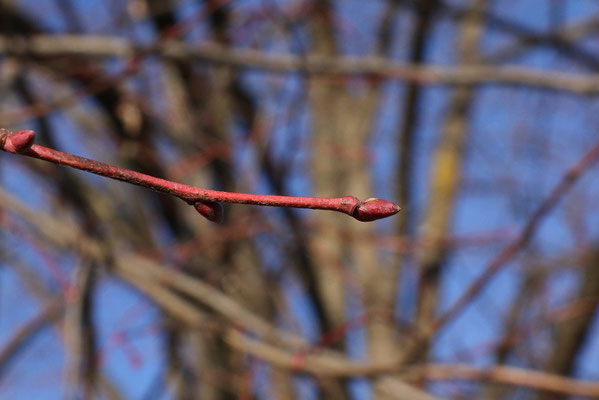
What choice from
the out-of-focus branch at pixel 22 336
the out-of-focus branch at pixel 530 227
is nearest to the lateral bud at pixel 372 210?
the out-of-focus branch at pixel 530 227

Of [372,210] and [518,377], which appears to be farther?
[518,377]

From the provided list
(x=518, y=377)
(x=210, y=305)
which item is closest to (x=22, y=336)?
(x=210, y=305)

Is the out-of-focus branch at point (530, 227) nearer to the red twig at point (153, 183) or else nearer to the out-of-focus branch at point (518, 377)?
the out-of-focus branch at point (518, 377)

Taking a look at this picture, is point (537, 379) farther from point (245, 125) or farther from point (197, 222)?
point (245, 125)

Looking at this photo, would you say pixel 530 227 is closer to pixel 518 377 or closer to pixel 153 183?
pixel 518 377

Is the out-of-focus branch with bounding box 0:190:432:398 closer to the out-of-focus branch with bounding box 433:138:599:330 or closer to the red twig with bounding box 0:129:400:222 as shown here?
the out-of-focus branch with bounding box 433:138:599:330

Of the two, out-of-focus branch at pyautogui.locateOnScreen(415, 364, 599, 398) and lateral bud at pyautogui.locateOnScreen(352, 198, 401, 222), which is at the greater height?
out-of-focus branch at pyautogui.locateOnScreen(415, 364, 599, 398)

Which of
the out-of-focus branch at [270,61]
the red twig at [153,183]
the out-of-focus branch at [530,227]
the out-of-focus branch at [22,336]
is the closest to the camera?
the red twig at [153,183]

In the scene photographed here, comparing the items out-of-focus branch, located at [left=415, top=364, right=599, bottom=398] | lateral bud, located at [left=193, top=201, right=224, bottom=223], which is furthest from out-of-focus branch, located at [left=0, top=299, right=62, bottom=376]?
lateral bud, located at [left=193, top=201, right=224, bottom=223]

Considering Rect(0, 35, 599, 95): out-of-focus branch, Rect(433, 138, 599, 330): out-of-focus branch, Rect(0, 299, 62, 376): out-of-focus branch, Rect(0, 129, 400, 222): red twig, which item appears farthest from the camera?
Rect(0, 299, 62, 376): out-of-focus branch
